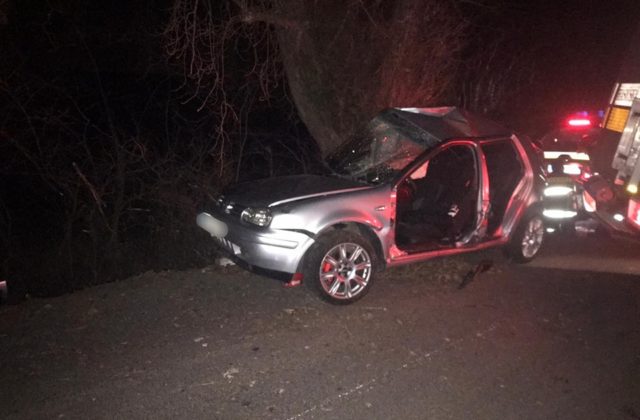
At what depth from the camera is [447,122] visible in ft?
20.2

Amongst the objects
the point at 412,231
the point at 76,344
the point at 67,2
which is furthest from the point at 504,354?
the point at 67,2

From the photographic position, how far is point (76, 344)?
4301 millimetres

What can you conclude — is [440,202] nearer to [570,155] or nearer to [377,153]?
[377,153]

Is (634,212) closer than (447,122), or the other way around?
(447,122)

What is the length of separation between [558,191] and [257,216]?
4661 millimetres

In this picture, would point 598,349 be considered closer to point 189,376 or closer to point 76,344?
point 189,376

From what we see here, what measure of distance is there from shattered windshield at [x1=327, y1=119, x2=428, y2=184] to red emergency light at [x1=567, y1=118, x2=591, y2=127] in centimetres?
590

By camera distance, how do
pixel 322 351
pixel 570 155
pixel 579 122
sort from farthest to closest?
pixel 579 122
pixel 570 155
pixel 322 351

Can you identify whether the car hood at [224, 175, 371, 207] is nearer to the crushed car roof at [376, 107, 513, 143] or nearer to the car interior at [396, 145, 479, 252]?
the car interior at [396, 145, 479, 252]

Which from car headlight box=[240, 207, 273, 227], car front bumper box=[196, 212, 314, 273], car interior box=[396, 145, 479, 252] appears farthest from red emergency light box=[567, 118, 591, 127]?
car headlight box=[240, 207, 273, 227]

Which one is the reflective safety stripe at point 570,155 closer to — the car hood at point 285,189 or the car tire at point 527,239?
the car tire at point 527,239

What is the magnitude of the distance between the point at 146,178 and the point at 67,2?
13.4 ft

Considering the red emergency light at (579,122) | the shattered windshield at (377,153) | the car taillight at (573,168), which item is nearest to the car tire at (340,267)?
Result: the shattered windshield at (377,153)

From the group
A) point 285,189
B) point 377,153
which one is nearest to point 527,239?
point 377,153
